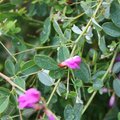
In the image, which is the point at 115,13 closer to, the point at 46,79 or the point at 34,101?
the point at 46,79

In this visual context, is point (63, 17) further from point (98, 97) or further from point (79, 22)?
point (98, 97)

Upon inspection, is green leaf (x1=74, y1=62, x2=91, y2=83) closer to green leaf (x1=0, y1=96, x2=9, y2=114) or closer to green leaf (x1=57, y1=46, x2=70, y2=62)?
green leaf (x1=57, y1=46, x2=70, y2=62)

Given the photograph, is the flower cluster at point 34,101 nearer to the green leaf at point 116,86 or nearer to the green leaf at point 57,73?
the green leaf at point 57,73

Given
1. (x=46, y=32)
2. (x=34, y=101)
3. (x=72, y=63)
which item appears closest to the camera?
(x=34, y=101)

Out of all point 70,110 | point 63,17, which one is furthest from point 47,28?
point 70,110

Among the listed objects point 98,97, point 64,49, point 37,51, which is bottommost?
point 98,97

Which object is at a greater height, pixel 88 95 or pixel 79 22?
pixel 79 22

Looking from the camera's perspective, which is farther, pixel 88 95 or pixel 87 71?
pixel 88 95

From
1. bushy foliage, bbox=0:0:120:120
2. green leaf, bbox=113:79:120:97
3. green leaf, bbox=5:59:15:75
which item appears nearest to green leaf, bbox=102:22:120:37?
bushy foliage, bbox=0:0:120:120

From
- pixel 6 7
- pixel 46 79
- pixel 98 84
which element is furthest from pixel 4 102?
pixel 6 7
